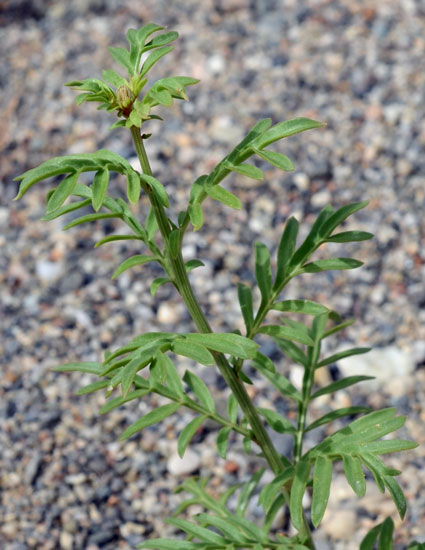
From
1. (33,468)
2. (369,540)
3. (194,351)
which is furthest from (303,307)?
(33,468)

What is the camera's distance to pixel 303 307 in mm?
1526

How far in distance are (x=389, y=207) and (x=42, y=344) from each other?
1501mm

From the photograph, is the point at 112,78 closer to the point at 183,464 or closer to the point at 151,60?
the point at 151,60

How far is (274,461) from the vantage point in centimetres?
164

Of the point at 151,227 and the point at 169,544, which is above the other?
the point at 151,227

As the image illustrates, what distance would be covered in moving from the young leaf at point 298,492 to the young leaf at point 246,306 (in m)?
0.27

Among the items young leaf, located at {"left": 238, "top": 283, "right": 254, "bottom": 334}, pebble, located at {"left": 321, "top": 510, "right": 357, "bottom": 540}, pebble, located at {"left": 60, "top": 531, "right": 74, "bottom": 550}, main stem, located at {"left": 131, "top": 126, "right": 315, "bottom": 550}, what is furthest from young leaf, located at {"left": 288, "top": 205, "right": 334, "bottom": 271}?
pebble, located at {"left": 60, "top": 531, "right": 74, "bottom": 550}

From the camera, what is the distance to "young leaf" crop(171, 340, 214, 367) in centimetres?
129

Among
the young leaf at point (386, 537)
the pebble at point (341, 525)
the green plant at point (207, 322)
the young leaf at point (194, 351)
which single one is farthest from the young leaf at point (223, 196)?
the pebble at point (341, 525)

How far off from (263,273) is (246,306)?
8 centimetres

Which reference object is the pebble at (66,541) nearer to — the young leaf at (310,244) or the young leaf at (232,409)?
the young leaf at (232,409)

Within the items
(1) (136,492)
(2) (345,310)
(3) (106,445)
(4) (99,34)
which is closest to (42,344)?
(3) (106,445)

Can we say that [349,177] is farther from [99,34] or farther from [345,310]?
[99,34]

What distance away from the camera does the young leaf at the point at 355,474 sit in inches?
53.6
